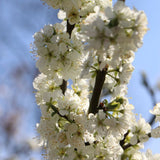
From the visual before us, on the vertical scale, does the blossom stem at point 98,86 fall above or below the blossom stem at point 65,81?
below

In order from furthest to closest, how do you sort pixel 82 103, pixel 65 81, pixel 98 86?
pixel 65 81 → pixel 82 103 → pixel 98 86

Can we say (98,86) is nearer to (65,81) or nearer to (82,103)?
(82,103)

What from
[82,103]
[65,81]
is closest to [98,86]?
[82,103]

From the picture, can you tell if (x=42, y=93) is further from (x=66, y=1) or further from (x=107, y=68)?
(x=66, y=1)

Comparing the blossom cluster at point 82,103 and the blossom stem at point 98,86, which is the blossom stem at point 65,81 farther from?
the blossom stem at point 98,86

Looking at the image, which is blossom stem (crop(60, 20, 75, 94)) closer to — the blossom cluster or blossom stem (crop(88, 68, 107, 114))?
the blossom cluster

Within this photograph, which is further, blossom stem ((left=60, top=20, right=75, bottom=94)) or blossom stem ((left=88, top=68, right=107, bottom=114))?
blossom stem ((left=60, top=20, right=75, bottom=94))

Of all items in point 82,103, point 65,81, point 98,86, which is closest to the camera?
point 98,86

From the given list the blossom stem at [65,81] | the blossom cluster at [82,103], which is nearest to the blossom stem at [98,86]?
the blossom cluster at [82,103]

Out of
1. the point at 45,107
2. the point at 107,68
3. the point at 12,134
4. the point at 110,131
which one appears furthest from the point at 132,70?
the point at 12,134

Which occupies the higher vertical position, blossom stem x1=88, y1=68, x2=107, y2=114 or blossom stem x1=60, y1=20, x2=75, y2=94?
blossom stem x1=60, y1=20, x2=75, y2=94

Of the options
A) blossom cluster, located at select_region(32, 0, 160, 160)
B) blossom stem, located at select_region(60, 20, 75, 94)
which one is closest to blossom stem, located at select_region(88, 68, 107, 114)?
blossom cluster, located at select_region(32, 0, 160, 160)

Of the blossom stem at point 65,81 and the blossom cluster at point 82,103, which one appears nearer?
the blossom cluster at point 82,103
